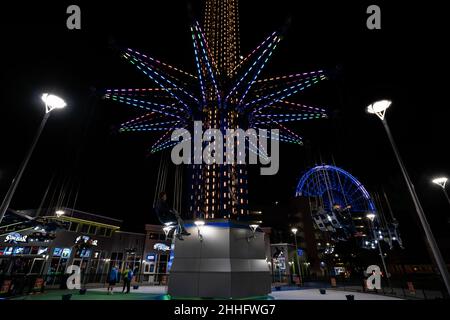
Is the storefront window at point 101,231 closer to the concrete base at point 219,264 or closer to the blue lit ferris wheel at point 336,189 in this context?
the concrete base at point 219,264

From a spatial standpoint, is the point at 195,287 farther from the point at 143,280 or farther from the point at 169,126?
the point at 143,280

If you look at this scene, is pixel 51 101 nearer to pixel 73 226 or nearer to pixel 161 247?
pixel 73 226

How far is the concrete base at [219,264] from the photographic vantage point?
42.2ft

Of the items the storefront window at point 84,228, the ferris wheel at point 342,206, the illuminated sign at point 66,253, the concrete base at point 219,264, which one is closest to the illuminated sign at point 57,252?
the illuminated sign at point 66,253

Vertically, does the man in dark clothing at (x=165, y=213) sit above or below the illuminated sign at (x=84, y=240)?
below

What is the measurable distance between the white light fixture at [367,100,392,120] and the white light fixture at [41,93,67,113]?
12215 millimetres

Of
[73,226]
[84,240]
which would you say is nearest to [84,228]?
[73,226]

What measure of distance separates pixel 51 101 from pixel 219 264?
1157 centimetres

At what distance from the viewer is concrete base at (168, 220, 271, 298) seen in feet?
42.2

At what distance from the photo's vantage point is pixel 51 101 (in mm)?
8523

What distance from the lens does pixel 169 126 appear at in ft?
72.6

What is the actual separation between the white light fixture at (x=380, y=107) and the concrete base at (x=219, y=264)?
9926mm

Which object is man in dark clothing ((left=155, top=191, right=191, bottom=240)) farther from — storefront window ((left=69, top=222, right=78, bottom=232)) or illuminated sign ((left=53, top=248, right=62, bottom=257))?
storefront window ((left=69, top=222, right=78, bottom=232))
